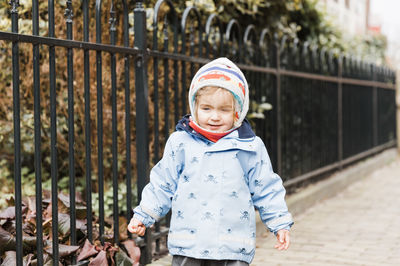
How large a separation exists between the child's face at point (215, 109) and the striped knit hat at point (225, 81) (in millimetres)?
31

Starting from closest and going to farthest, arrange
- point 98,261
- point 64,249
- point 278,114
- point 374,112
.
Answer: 1. point 64,249
2. point 98,261
3. point 278,114
4. point 374,112

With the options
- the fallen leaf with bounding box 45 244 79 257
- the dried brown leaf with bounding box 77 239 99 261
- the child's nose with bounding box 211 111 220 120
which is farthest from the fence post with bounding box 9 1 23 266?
the child's nose with bounding box 211 111 220 120

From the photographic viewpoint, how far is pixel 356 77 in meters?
9.93

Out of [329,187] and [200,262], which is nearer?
[200,262]

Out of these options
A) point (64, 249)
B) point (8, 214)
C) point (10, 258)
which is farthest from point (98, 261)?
point (8, 214)

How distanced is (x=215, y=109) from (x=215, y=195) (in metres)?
0.38

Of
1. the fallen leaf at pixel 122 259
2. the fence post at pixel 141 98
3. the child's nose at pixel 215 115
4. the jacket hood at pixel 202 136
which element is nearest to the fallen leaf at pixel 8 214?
the fallen leaf at pixel 122 259

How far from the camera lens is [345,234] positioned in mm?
5488

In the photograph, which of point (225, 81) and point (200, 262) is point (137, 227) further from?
point (225, 81)

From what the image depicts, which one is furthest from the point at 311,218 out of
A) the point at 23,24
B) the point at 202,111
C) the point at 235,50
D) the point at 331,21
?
the point at 331,21

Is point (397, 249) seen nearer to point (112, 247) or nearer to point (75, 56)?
point (112, 247)

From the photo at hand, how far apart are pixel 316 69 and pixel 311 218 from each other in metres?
2.28

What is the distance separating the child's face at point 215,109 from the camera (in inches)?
109

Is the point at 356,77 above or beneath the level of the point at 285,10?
beneath
